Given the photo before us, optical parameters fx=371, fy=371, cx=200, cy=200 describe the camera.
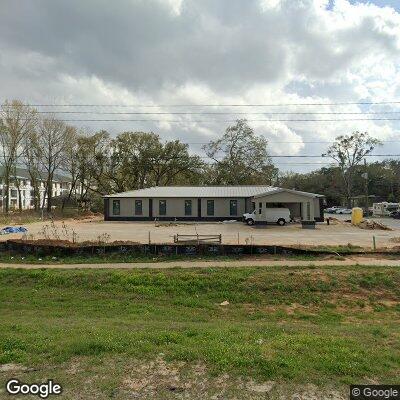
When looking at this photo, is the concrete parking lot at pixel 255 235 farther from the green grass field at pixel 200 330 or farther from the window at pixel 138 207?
the window at pixel 138 207

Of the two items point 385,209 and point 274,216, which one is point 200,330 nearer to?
point 274,216

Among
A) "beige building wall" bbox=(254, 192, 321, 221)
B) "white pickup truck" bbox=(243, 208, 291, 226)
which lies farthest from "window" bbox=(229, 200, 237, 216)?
"white pickup truck" bbox=(243, 208, 291, 226)

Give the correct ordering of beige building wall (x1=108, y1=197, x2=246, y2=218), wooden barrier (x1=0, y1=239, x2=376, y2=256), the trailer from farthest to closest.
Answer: the trailer
beige building wall (x1=108, y1=197, x2=246, y2=218)
wooden barrier (x1=0, y1=239, x2=376, y2=256)

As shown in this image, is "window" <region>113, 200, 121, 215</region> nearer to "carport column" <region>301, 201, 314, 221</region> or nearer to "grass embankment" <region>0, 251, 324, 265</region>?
"carport column" <region>301, 201, 314, 221</region>

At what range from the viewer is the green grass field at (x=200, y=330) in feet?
17.4

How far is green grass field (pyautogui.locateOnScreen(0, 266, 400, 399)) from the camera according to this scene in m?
5.32

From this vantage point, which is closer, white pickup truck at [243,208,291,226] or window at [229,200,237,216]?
white pickup truck at [243,208,291,226]

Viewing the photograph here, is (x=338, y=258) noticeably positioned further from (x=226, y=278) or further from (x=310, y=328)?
(x=310, y=328)

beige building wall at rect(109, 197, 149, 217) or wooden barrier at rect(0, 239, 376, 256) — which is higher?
beige building wall at rect(109, 197, 149, 217)

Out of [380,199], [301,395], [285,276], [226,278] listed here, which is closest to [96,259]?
[226,278]

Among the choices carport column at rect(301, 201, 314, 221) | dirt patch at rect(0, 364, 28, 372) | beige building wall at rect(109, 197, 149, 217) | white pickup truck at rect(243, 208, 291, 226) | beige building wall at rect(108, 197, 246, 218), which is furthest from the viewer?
beige building wall at rect(109, 197, 149, 217)

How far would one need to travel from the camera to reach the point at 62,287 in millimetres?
13805

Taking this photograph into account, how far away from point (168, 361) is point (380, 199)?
85.3 m

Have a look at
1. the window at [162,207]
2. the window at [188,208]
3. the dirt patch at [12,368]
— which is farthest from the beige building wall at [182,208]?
the dirt patch at [12,368]
